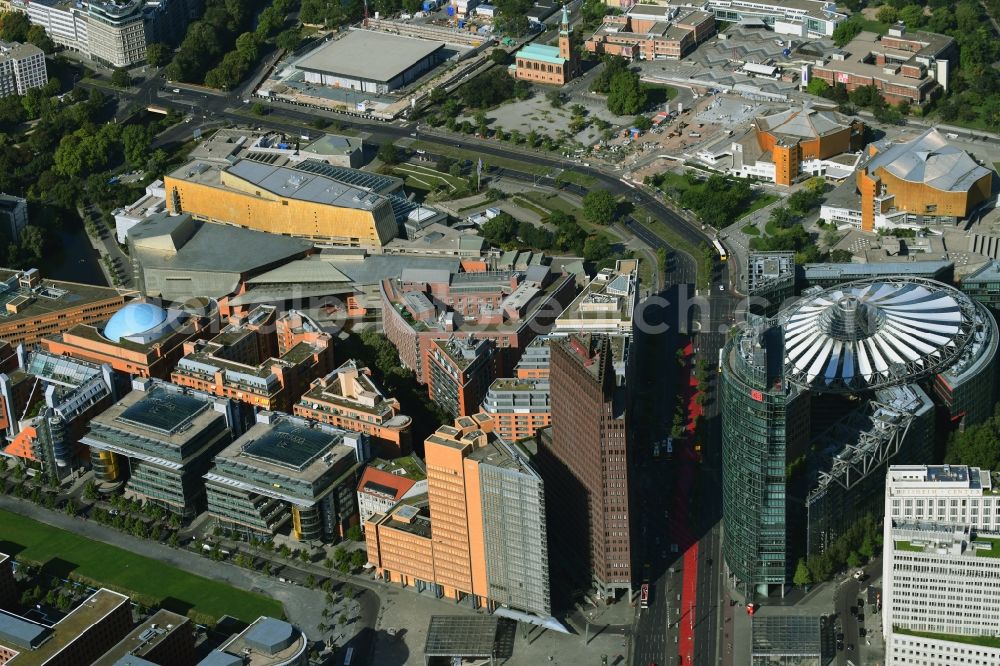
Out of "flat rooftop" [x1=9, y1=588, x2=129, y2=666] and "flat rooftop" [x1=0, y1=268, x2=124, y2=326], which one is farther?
"flat rooftop" [x1=0, y1=268, x2=124, y2=326]

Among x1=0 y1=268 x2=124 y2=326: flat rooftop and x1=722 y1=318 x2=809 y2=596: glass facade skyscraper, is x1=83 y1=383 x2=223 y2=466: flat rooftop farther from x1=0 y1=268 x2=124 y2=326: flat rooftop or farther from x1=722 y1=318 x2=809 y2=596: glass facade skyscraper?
x1=722 y1=318 x2=809 y2=596: glass facade skyscraper

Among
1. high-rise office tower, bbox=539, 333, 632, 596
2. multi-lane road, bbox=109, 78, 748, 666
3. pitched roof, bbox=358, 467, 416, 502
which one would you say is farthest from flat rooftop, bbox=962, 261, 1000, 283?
pitched roof, bbox=358, 467, 416, 502

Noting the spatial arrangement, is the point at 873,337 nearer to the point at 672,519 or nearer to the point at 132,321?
the point at 672,519

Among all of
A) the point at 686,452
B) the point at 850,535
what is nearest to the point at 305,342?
the point at 686,452

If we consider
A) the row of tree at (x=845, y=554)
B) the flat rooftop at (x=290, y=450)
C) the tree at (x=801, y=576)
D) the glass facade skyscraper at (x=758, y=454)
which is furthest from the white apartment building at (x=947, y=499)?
the flat rooftop at (x=290, y=450)

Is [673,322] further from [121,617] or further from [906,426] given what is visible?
[121,617]

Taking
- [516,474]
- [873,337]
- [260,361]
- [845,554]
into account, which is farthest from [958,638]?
[260,361]

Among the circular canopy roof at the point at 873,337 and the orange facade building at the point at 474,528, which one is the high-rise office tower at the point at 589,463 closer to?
the orange facade building at the point at 474,528
